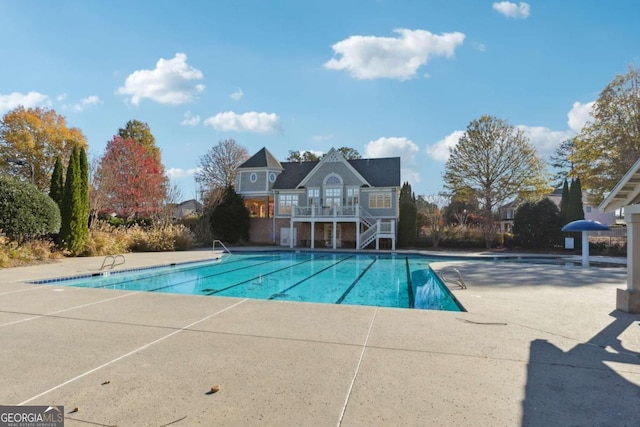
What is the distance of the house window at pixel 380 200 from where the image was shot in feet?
89.4

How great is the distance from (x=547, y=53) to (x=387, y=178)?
16.4 metres

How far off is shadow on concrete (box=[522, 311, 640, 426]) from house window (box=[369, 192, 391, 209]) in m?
22.5

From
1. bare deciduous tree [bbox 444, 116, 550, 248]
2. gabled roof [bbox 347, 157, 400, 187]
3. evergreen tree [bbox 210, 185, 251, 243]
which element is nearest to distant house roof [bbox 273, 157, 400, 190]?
gabled roof [bbox 347, 157, 400, 187]

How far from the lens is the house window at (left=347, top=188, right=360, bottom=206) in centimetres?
2773

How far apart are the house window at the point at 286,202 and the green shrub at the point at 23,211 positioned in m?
16.5

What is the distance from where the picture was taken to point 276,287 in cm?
1095

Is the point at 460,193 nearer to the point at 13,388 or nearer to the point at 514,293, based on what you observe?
the point at 514,293

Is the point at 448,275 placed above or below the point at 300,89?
below

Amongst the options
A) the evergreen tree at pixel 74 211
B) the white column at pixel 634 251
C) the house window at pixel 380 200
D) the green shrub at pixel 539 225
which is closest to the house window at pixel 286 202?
the house window at pixel 380 200

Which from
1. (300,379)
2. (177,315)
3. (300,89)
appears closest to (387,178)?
(300,89)

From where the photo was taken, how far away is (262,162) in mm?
30656

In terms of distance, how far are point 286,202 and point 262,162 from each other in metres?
4.29

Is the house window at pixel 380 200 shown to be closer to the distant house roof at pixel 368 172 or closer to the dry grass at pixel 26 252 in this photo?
the distant house roof at pixel 368 172

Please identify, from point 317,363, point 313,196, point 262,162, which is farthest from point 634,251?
point 262,162
